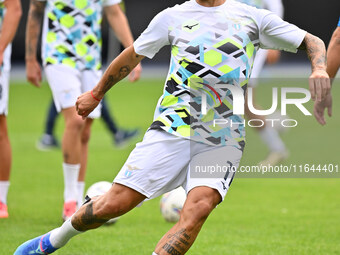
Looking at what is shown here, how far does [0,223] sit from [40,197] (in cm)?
162

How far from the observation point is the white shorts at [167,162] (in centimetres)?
500

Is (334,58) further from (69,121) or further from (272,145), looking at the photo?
(272,145)

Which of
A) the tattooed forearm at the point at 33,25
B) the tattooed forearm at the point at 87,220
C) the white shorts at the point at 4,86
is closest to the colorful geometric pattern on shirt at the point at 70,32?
the tattooed forearm at the point at 33,25

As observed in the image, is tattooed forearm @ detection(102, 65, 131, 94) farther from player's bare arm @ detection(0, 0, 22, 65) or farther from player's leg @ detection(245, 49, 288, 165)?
player's leg @ detection(245, 49, 288, 165)

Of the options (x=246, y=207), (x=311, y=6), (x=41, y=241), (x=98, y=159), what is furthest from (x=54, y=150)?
(x=311, y=6)

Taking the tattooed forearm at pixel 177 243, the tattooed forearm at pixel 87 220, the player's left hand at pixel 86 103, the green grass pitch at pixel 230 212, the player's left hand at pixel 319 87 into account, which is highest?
the player's left hand at pixel 319 87

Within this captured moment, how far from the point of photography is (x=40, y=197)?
29.6 ft

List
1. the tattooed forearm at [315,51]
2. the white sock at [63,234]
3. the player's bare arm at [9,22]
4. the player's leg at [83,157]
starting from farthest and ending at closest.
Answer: the player's leg at [83,157], the player's bare arm at [9,22], the white sock at [63,234], the tattooed forearm at [315,51]

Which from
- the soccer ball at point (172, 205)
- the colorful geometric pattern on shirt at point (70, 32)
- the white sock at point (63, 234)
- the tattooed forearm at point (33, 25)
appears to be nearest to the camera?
the white sock at point (63, 234)

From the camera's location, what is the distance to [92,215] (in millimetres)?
5207

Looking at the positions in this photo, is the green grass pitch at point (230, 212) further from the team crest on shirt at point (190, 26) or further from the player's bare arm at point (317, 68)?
the team crest on shirt at point (190, 26)

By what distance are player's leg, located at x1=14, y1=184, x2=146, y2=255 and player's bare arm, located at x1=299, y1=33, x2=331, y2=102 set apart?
52.1 inches

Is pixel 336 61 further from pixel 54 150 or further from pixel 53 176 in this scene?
pixel 54 150

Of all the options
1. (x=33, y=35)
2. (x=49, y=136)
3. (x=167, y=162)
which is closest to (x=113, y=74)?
(x=167, y=162)
